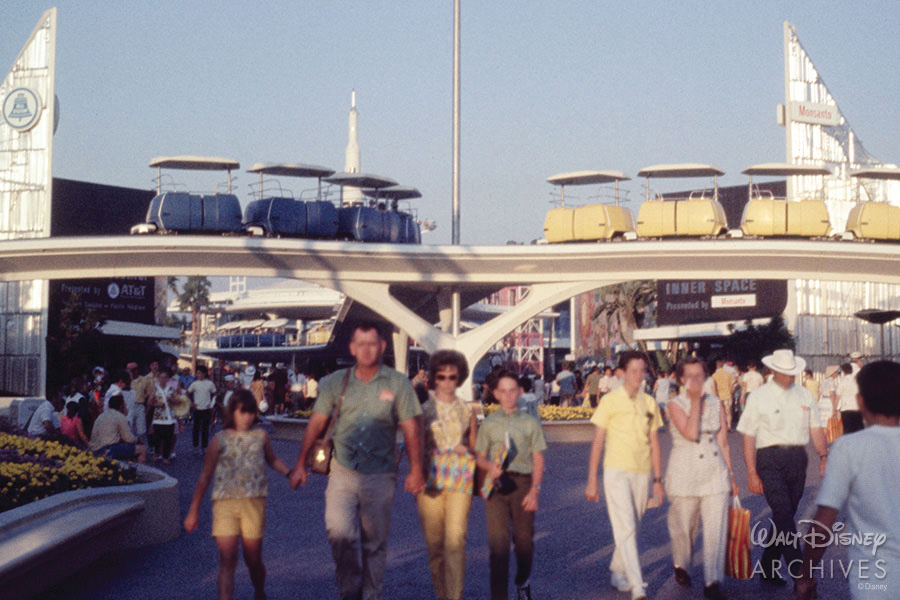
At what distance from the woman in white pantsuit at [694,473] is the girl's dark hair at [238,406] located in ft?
10.2

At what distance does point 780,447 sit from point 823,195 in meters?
44.2

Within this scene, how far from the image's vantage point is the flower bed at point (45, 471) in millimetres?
9203

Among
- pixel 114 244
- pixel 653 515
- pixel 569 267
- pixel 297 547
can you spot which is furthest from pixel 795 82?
pixel 297 547

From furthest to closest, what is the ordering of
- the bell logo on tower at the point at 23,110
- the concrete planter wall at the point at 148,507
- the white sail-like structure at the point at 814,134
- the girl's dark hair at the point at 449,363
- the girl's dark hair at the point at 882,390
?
the bell logo on tower at the point at 23,110 → the white sail-like structure at the point at 814,134 → the concrete planter wall at the point at 148,507 → the girl's dark hair at the point at 449,363 → the girl's dark hair at the point at 882,390

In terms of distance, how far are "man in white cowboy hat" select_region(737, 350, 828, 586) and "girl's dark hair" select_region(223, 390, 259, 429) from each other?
12.2 ft

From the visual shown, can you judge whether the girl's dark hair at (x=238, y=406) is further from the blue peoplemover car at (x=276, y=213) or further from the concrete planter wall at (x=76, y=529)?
the blue peoplemover car at (x=276, y=213)

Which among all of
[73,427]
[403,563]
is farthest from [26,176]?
[403,563]

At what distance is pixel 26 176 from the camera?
5472 cm

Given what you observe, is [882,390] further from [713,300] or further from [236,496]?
[713,300]

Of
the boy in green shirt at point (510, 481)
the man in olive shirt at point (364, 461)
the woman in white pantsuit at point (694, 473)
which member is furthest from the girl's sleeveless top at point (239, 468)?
the woman in white pantsuit at point (694, 473)

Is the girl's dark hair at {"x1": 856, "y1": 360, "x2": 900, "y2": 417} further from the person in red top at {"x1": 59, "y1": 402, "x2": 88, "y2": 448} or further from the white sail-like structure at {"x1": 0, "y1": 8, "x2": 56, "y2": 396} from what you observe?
the white sail-like structure at {"x1": 0, "y1": 8, "x2": 56, "y2": 396}

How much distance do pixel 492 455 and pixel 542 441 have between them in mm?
372

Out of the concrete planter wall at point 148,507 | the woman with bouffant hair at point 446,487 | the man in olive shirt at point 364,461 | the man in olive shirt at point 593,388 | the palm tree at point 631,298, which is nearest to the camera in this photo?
the man in olive shirt at point 364,461

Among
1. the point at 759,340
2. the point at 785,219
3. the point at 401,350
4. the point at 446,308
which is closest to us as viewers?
the point at 785,219
